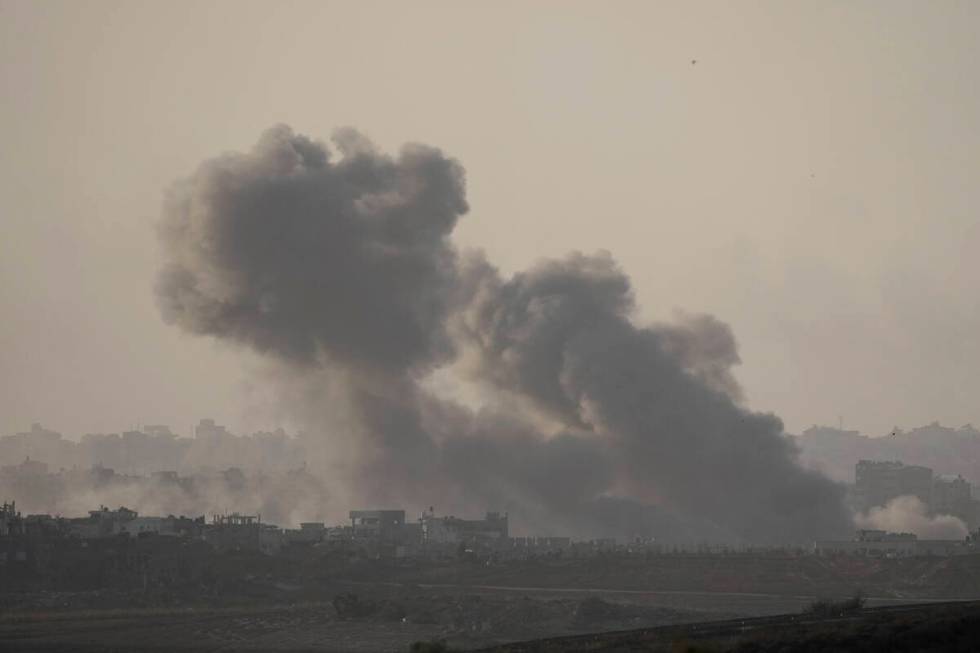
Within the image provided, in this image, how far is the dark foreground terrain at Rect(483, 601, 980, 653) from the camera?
234 ft

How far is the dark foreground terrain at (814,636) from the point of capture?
71.2 metres

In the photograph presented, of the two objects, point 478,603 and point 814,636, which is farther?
point 478,603

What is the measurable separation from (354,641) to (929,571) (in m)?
58.3

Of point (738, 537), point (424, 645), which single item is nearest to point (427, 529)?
point (738, 537)

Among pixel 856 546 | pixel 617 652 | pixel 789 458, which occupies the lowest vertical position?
pixel 617 652

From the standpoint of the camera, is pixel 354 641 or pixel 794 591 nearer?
pixel 354 641

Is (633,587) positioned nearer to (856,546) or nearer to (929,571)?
(929,571)

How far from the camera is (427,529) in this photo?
194 metres

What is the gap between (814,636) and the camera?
248 feet

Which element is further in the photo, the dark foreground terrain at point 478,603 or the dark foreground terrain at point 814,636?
the dark foreground terrain at point 478,603

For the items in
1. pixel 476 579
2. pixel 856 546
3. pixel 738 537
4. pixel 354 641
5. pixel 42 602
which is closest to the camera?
pixel 354 641

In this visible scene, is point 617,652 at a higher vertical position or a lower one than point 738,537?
lower

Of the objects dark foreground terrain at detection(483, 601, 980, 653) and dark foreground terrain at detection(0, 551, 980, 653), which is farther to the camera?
dark foreground terrain at detection(0, 551, 980, 653)

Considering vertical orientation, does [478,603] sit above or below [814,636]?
above
